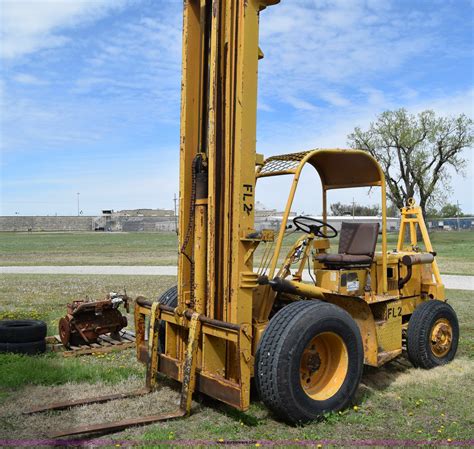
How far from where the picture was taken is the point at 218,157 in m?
5.19

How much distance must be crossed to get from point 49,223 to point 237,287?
314ft

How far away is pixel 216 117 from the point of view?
515 centimetres

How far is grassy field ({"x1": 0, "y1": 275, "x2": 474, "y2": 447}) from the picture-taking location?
4.53 m

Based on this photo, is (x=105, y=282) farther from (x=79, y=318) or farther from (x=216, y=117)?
(x=216, y=117)

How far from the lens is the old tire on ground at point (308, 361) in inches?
178

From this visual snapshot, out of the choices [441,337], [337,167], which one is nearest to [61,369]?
[337,167]

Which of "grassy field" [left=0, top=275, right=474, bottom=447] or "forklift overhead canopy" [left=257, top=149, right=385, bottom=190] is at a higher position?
"forklift overhead canopy" [left=257, top=149, right=385, bottom=190]

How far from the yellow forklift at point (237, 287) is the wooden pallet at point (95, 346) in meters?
1.67

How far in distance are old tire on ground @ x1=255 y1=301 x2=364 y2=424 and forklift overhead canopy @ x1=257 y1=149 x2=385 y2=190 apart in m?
1.43

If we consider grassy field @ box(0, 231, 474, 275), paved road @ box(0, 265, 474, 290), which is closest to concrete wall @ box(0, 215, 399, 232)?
grassy field @ box(0, 231, 474, 275)

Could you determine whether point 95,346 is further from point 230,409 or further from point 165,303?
point 230,409

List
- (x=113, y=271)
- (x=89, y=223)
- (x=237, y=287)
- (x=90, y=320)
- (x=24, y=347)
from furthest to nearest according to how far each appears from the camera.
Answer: (x=89, y=223), (x=113, y=271), (x=90, y=320), (x=24, y=347), (x=237, y=287)

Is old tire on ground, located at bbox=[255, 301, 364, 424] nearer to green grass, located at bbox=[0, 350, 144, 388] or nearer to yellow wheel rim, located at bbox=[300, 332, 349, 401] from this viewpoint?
yellow wheel rim, located at bbox=[300, 332, 349, 401]

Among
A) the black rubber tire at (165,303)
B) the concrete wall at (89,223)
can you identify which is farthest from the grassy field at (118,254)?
the concrete wall at (89,223)
